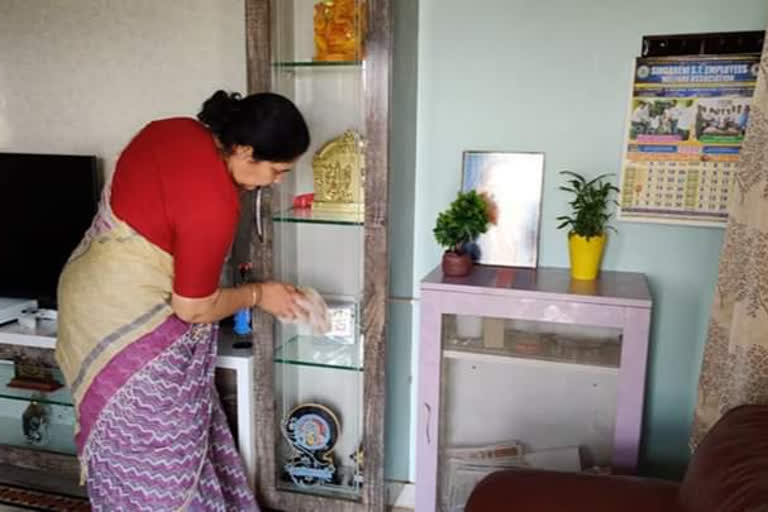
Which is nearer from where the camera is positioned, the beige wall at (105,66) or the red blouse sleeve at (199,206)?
the red blouse sleeve at (199,206)

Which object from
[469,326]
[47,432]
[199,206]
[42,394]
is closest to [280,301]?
[199,206]

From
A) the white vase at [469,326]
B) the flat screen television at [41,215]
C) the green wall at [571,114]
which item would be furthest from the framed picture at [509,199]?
the flat screen television at [41,215]

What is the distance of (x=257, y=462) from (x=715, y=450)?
52.1 inches

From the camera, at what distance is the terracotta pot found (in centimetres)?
175

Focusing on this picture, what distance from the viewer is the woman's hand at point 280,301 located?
5.62ft

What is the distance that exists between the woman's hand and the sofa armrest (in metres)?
0.69

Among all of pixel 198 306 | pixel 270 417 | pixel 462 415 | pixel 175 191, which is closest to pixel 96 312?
pixel 198 306

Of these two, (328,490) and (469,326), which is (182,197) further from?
(328,490)

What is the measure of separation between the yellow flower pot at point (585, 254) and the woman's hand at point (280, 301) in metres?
0.78

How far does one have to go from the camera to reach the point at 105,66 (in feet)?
7.26

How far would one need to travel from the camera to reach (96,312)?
1554mm

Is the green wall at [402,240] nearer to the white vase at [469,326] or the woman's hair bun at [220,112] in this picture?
the white vase at [469,326]

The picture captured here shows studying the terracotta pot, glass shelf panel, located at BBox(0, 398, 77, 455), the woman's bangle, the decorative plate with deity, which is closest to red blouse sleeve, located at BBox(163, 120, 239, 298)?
the woman's bangle

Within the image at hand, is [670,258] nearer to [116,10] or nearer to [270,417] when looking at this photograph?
[270,417]
